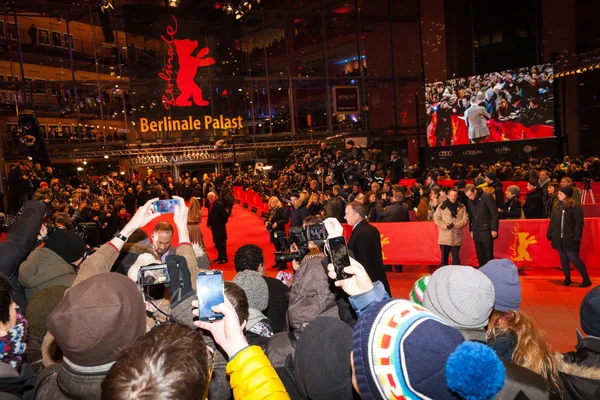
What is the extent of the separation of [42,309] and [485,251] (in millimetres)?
6880

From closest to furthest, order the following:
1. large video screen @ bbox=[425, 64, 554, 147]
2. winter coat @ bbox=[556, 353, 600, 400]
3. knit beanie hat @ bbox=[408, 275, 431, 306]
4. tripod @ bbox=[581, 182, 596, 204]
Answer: winter coat @ bbox=[556, 353, 600, 400] < knit beanie hat @ bbox=[408, 275, 431, 306] < tripod @ bbox=[581, 182, 596, 204] < large video screen @ bbox=[425, 64, 554, 147]

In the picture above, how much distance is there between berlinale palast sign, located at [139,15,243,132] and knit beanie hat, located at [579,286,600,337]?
23.6m

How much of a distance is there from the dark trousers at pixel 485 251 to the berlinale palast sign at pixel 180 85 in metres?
19.2

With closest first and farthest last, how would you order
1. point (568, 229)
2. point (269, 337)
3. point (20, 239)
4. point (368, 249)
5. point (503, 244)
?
point (269, 337) < point (20, 239) < point (368, 249) < point (568, 229) < point (503, 244)

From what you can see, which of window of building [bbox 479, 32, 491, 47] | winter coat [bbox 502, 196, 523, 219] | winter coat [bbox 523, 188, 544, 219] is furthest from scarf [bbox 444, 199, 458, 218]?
window of building [bbox 479, 32, 491, 47]

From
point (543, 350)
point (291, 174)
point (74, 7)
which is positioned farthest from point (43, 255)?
point (74, 7)

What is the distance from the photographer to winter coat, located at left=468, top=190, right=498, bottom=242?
7.72 metres

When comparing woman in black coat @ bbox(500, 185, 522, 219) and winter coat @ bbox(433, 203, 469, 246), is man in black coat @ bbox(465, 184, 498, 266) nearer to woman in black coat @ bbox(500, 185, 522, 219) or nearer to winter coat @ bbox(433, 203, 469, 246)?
winter coat @ bbox(433, 203, 469, 246)

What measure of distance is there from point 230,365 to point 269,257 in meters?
9.38

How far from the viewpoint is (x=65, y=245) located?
3594 millimetres

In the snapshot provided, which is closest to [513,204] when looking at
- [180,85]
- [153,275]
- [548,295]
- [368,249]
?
[548,295]

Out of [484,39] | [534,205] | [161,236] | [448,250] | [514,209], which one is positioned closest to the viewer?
[161,236]

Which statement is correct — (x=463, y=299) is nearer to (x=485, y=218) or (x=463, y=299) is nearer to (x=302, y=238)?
(x=302, y=238)

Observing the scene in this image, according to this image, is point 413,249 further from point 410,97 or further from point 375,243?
point 410,97
